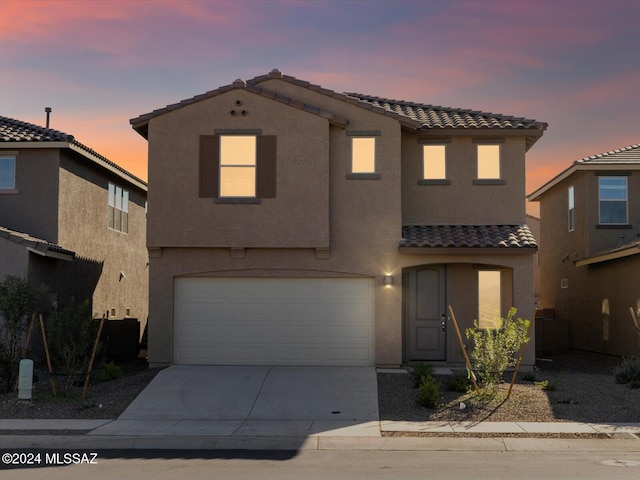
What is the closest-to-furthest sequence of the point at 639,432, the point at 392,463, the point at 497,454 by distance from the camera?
the point at 392,463 → the point at 497,454 → the point at 639,432

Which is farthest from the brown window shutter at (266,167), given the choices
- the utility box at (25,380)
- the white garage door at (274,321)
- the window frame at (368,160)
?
the utility box at (25,380)

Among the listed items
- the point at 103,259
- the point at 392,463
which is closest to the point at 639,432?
the point at 392,463

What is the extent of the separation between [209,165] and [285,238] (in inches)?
101

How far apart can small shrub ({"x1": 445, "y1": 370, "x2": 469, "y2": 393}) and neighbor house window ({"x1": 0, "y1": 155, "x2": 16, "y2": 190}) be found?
13.2 metres

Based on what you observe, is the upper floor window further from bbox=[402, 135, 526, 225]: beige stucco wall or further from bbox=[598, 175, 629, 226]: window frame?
bbox=[402, 135, 526, 225]: beige stucco wall

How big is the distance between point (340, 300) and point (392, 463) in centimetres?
851

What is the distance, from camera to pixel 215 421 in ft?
46.6

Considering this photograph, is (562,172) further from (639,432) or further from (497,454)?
(497,454)

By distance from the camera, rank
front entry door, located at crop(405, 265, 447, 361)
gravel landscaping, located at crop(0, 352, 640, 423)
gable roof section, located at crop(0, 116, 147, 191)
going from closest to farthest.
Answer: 1. gravel landscaping, located at crop(0, 352, 640, 423)
2. front entry door, located at crop(405, 265, 447, 361)
3. gable roof section, located at crop(0, 116, 147, 191)

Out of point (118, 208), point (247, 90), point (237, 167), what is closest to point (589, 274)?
point (237, 167)

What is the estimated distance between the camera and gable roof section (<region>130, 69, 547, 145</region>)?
1900cm

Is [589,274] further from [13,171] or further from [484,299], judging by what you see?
[13,171]

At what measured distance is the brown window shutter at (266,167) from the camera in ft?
61.6

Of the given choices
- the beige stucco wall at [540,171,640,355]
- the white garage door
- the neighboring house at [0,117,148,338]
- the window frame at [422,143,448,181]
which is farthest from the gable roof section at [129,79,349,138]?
the beige stucco wall at [540,171,640,355]
